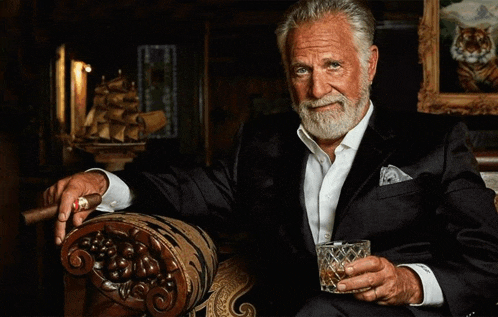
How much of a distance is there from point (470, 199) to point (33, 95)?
373 centimetres

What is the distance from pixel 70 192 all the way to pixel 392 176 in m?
0.83

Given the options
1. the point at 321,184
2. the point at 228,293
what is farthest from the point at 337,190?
the point at 228,293

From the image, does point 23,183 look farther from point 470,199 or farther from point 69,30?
point 470,199

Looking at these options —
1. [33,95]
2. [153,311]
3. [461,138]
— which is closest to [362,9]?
[461,138]

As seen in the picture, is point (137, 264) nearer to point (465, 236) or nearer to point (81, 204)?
point (81, 204)

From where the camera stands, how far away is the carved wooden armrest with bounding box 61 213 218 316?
4.45 ft

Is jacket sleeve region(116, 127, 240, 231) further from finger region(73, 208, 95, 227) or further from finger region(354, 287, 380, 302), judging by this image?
finger region(354, 287, 380, 302)

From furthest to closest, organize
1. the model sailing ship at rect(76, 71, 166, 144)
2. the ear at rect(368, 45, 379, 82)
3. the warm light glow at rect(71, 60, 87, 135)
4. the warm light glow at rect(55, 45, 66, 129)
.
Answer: the warm light glow at rect(71, 60, 87, 135), the warm light glow at rect(55, 45, 66, 129), the model sailing ship at rect(76, 71, 166, 144), the ear at rect(368, 45, 379, 82)

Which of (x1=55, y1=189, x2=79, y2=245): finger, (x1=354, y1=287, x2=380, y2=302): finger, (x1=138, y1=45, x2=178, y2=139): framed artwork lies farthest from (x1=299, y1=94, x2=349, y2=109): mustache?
(x1=138, y1=45, x2=178, y2=139): framed artwork

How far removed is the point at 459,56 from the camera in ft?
11.3

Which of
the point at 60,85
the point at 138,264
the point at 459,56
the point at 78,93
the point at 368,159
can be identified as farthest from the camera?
the point at 78,93

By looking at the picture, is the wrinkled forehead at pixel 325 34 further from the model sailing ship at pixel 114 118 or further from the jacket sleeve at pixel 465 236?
the model sailing ship at pixel 114 118

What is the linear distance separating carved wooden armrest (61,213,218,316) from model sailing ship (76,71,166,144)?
7.23ft

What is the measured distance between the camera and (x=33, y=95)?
4.44m
